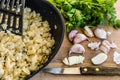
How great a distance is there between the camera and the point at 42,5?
3.49ft

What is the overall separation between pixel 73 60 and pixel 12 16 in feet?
0.99

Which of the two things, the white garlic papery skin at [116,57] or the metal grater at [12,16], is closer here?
the metal grater at [12,16]

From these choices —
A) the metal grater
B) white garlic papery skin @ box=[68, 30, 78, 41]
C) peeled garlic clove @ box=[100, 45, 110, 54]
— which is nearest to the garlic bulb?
peeled garlic clove @ box=[100, 45, 110, 54]

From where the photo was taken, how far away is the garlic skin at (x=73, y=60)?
103 centimetres

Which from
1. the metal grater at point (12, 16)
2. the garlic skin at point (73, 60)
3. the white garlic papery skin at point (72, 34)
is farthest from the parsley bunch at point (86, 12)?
the metal grater at point (12, 16)

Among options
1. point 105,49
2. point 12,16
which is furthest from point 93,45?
point 12,16

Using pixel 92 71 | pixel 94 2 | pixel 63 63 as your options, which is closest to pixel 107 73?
pixel 92 71

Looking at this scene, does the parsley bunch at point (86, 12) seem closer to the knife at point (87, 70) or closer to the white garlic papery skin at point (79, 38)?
the white garlic papery skin at point (79, 38)

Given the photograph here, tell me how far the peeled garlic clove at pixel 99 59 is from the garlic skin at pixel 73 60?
0.04m

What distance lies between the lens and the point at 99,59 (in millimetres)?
1054

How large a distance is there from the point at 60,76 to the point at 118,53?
0.27 meters

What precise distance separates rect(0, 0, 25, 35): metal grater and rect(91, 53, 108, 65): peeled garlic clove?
328 mm

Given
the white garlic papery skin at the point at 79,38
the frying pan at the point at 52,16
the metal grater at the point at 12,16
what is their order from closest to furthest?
1. the metal grater at the point at 12,16
2. the frying pan at the point at 52,16
3. the white garlic papery skin at the point at 79,38

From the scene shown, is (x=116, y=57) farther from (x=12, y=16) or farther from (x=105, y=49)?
(x=12, y=16)
